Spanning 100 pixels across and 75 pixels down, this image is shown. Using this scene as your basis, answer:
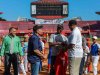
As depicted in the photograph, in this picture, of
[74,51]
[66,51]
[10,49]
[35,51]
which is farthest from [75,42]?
[10,49]

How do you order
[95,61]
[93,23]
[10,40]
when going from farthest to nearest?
1. [93,23]
2. [95,61]
3. [10,40]

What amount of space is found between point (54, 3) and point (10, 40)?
95095 mm

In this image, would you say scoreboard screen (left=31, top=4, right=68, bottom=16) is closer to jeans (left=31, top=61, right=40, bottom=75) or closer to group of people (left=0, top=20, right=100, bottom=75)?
group of people (left=0, top=20, right=100, bottom=75)

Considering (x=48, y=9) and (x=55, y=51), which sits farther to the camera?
(x=48, y=9)

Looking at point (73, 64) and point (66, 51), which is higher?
point (66, 51)

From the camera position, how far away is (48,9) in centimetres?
10719

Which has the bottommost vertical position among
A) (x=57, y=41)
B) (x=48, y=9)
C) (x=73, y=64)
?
(x=73, y=64)

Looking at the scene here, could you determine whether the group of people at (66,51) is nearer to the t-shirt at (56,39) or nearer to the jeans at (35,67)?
A: the t-shirt at (56,39)

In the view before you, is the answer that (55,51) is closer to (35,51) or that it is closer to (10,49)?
(35,51)

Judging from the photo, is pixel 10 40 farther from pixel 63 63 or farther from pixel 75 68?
pixel 75 68

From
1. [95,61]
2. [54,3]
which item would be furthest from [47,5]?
[95,61]

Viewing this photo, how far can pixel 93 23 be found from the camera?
92.9m

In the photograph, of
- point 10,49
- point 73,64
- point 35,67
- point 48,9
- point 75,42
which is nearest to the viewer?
point 75,42

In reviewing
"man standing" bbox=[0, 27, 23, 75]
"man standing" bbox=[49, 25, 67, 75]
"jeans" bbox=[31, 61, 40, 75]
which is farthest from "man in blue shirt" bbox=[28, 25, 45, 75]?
"man standing" bbox=[0, 27, 23, 75]
